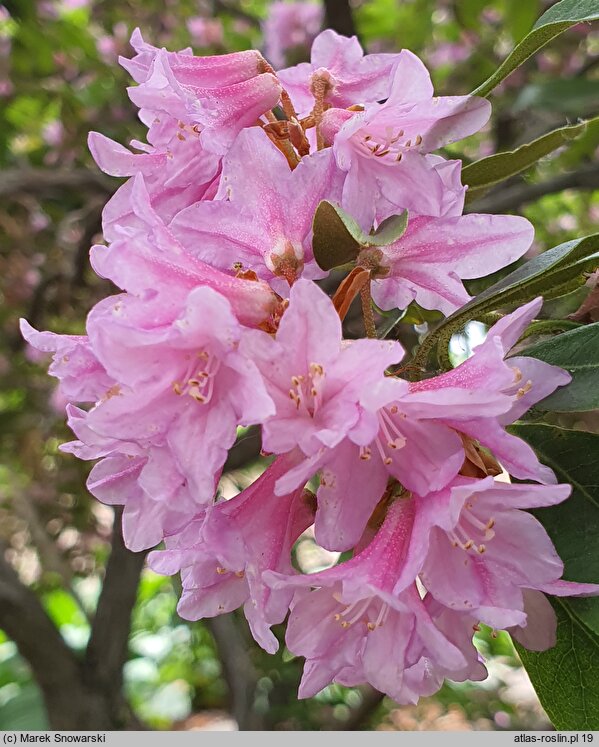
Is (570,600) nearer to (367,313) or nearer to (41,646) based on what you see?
(367,313)

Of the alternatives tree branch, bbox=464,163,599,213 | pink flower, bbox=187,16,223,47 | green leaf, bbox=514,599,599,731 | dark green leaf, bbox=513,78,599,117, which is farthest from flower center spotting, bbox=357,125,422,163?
pink flower, bbox=187,16,223,47

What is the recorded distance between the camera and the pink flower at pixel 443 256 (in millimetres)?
523

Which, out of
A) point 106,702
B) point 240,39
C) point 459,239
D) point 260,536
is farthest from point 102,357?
point 240,39

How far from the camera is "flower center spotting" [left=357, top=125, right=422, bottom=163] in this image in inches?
20.8

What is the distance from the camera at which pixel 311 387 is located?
419 millimetres

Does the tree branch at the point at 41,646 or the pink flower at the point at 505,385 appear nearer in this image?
the pink flower at the point at 505,385

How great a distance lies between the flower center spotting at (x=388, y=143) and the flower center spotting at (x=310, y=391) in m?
0.19

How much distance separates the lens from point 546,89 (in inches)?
59.3

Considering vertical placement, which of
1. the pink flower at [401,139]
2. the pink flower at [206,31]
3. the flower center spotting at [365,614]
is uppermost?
the pink flower at [401,139]

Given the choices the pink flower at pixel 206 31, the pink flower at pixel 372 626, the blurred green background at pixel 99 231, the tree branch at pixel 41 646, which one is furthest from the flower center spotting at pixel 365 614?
the pink flower at pixel 206 31

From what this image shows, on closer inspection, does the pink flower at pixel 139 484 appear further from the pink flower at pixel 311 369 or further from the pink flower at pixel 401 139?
the pink flower at pixel 401 139

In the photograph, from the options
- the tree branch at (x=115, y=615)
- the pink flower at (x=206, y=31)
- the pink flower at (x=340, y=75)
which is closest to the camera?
the pink flower at (x=340, y=75)

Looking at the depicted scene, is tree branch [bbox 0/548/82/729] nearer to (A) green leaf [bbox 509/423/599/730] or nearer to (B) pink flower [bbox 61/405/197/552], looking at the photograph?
(B) pink flower [bbox 61/405/197/552]

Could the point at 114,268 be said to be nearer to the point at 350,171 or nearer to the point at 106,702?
the point at 350,171
